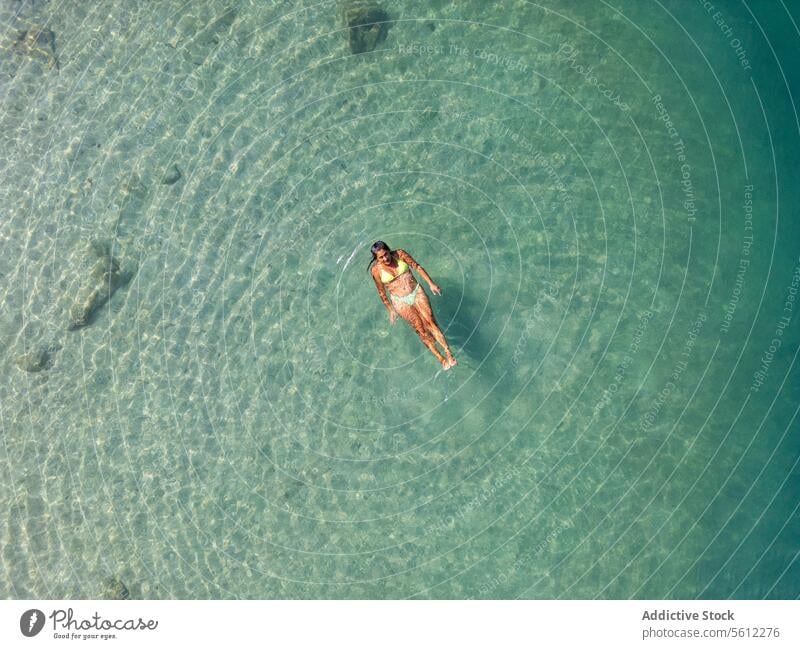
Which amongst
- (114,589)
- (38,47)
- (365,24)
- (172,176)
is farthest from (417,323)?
(38,47)

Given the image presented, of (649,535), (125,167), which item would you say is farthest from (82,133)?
(649,535)

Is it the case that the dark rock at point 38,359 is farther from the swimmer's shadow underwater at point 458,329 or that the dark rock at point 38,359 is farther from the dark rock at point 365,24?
the dark rock at point 365,24

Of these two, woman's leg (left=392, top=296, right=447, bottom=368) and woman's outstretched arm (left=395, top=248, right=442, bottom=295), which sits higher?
woman's outstretched arm (left=395, top=248, right=442, bottom=295)

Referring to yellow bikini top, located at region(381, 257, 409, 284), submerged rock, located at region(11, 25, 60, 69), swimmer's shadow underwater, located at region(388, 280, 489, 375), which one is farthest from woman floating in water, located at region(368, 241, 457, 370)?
submerged rock, located at region(11, 25, 60, 69)

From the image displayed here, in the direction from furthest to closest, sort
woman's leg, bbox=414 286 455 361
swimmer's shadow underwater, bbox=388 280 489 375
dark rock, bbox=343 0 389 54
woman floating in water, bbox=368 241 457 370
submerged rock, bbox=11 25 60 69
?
submerged rock, bbox=11 25 60 69
dark rock, bbox=343 0 389 54
swimmer's shadow underwater, bbox=388 280 489 375
woman's leg, bbox=414 286 455 361
woman floating in water, bbox=368 241 457 370

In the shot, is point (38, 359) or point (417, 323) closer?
point (417, 323)

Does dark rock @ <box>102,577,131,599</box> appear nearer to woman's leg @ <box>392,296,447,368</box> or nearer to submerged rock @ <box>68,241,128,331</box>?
submerged rock @ <box>68,241,128,331</box>

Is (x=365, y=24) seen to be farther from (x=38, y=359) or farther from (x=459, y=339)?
(x=38, y=359)
